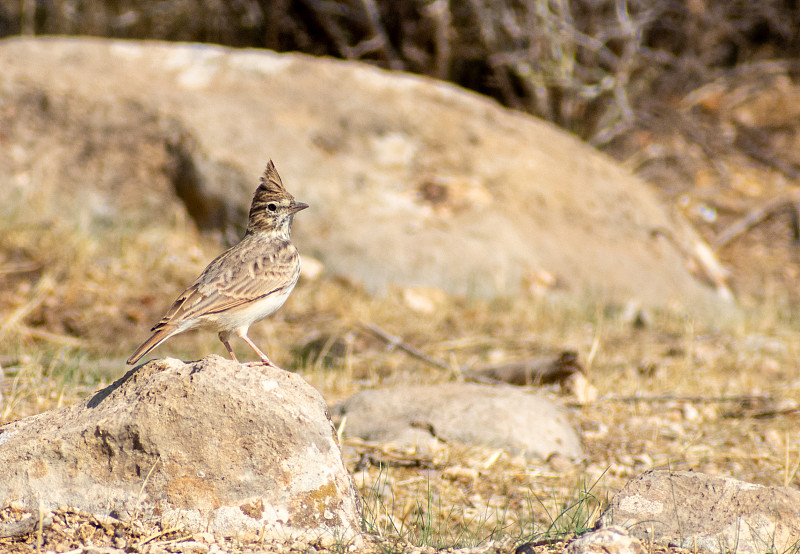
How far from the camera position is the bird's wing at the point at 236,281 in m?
3.65

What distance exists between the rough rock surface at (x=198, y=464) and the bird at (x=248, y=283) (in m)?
0.59

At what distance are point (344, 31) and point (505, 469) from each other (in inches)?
360

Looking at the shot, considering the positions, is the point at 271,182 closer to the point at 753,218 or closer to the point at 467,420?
the point at 467,420

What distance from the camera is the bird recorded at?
143 inches

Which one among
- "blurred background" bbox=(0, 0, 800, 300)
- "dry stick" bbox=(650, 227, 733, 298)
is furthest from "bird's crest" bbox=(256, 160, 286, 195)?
"blurred background" bbox=(0, 0, 800, 300)

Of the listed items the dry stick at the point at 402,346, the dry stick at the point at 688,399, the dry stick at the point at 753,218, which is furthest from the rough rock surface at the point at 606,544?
the dry stick at the point at 753,218

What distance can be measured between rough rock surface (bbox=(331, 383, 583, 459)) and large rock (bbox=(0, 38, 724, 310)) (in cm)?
284

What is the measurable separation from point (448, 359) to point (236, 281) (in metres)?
2.54

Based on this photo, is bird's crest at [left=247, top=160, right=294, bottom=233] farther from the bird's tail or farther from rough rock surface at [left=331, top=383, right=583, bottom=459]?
rough rock surface at [left=331, top=383, right=583, bottom=459]

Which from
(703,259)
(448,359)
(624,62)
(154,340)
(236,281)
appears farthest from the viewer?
(624,62)

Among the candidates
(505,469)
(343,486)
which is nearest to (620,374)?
(505,469)

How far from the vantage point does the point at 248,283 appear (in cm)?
386

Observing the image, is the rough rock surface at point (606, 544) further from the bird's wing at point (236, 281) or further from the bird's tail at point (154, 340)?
the bird's wing at point (236, 281)

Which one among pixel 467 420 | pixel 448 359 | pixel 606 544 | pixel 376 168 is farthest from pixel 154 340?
pixel 376 168
